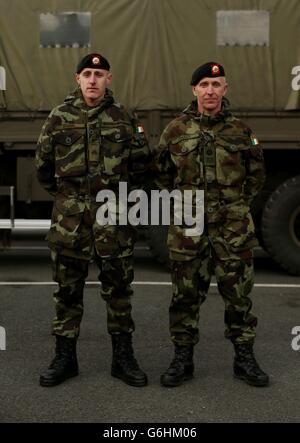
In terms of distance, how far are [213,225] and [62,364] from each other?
1.13 metres

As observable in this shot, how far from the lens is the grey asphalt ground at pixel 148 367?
10.7ft

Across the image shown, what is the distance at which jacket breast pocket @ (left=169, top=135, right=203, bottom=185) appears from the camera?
364 centimetres

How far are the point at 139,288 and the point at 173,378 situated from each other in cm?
250

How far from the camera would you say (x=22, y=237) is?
361 inches

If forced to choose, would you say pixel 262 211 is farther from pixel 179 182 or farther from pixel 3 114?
pixel 179 182

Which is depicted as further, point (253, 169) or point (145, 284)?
point (145, 284)

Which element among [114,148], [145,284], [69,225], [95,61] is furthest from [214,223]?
[145,284]

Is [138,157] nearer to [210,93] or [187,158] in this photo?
[187,158]

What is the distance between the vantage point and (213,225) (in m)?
3.68

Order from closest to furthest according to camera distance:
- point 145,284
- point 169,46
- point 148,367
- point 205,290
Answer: point 205,290 < point 148,367 < point 145,284 < point 169,46

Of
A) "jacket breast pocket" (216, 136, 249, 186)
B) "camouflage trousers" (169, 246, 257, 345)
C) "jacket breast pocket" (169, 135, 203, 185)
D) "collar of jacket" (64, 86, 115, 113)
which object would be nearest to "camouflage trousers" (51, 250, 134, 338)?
"camouflage trousers" (169, 246, 257, 345)

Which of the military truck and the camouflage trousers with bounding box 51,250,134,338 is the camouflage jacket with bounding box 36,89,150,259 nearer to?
the camouflage trousers with bounding box 51,250,134,338

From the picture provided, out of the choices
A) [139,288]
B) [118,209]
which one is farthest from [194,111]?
[139,288]
